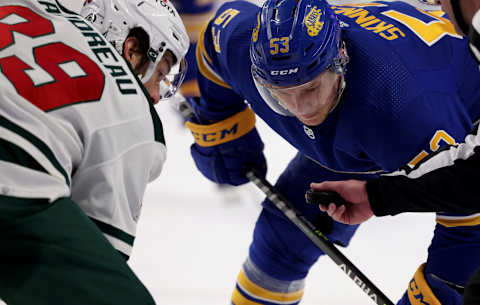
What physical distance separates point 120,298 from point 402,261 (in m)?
1.90

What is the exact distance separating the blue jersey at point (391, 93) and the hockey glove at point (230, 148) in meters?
0.33

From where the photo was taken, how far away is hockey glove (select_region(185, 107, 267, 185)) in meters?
2.20

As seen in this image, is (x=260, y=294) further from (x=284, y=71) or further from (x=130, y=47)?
(x=130, y=47)

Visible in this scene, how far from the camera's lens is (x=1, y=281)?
2.98ft

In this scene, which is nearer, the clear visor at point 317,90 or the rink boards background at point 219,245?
the clear visor at point 317,90

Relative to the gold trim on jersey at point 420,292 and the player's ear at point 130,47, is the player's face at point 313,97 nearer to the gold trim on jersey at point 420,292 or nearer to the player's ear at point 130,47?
the player's ear at point 130,47

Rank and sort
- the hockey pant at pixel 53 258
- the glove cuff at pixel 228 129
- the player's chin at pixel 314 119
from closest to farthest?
the hockey pant at pixel 53 258
the player's chin at pixel 314 119
the glove cuff at pixel 228 129

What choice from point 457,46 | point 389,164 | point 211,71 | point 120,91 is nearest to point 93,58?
point 120,91

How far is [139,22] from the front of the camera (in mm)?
→ 1450

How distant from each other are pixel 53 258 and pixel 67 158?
0.48 feet

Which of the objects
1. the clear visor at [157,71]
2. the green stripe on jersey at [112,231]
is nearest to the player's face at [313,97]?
the clear visor at [157,71]

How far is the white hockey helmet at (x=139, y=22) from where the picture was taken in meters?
1.43

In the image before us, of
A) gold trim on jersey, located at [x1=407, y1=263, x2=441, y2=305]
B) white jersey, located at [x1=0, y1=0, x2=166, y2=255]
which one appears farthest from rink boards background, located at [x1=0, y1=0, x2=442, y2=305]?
white jersey, located at [x1=0, y1=0, x2=166, y2=255]

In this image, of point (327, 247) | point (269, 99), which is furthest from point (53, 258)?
point (327, 247)
